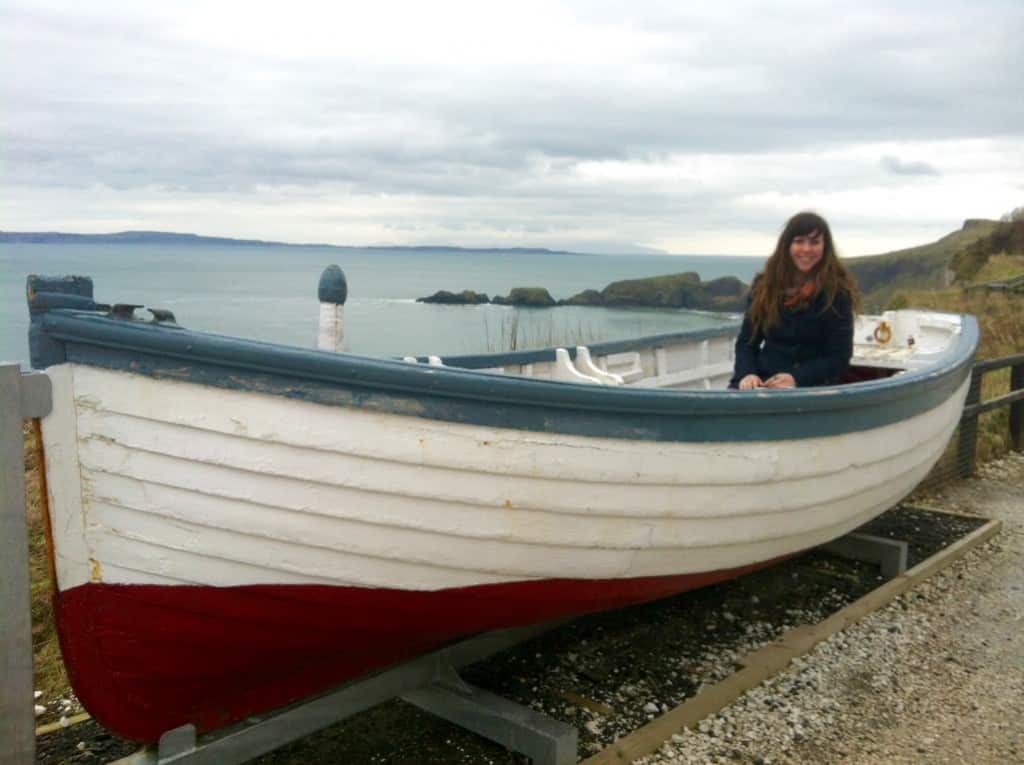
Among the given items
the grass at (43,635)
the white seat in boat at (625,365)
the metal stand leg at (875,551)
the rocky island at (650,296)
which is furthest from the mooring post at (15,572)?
the rocky island at (650,296)

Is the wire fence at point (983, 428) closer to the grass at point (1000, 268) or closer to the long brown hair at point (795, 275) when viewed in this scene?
the long brown hair at point (795, 275)

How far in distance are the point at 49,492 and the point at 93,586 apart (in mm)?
334

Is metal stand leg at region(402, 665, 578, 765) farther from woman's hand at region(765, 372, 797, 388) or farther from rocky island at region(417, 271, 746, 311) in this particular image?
rocky island at region(417, 271, 746, 311)

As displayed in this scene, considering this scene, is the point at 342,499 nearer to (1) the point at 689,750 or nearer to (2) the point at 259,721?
(2) the point at 259,721

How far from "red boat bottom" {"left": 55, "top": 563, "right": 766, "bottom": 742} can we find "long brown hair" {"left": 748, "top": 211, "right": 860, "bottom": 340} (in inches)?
77.1

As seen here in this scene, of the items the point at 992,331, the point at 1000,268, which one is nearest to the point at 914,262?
the point at 1000,268

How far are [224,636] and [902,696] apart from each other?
9.11 feet

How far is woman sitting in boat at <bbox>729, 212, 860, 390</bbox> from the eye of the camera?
4.47 meters

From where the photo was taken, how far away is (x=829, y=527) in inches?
167

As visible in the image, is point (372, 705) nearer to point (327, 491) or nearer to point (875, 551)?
point (327, 491)

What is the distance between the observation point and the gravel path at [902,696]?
3.45m

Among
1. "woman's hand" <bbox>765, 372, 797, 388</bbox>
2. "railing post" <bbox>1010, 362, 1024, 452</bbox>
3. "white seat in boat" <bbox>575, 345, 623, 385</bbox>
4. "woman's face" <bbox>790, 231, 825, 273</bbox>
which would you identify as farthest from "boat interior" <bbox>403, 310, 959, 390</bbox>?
"railing post" <bbox>1010, 362, 1024, 452</bbox>

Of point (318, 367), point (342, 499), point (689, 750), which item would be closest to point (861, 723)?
point (689, 750)

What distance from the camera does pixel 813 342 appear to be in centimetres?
457
